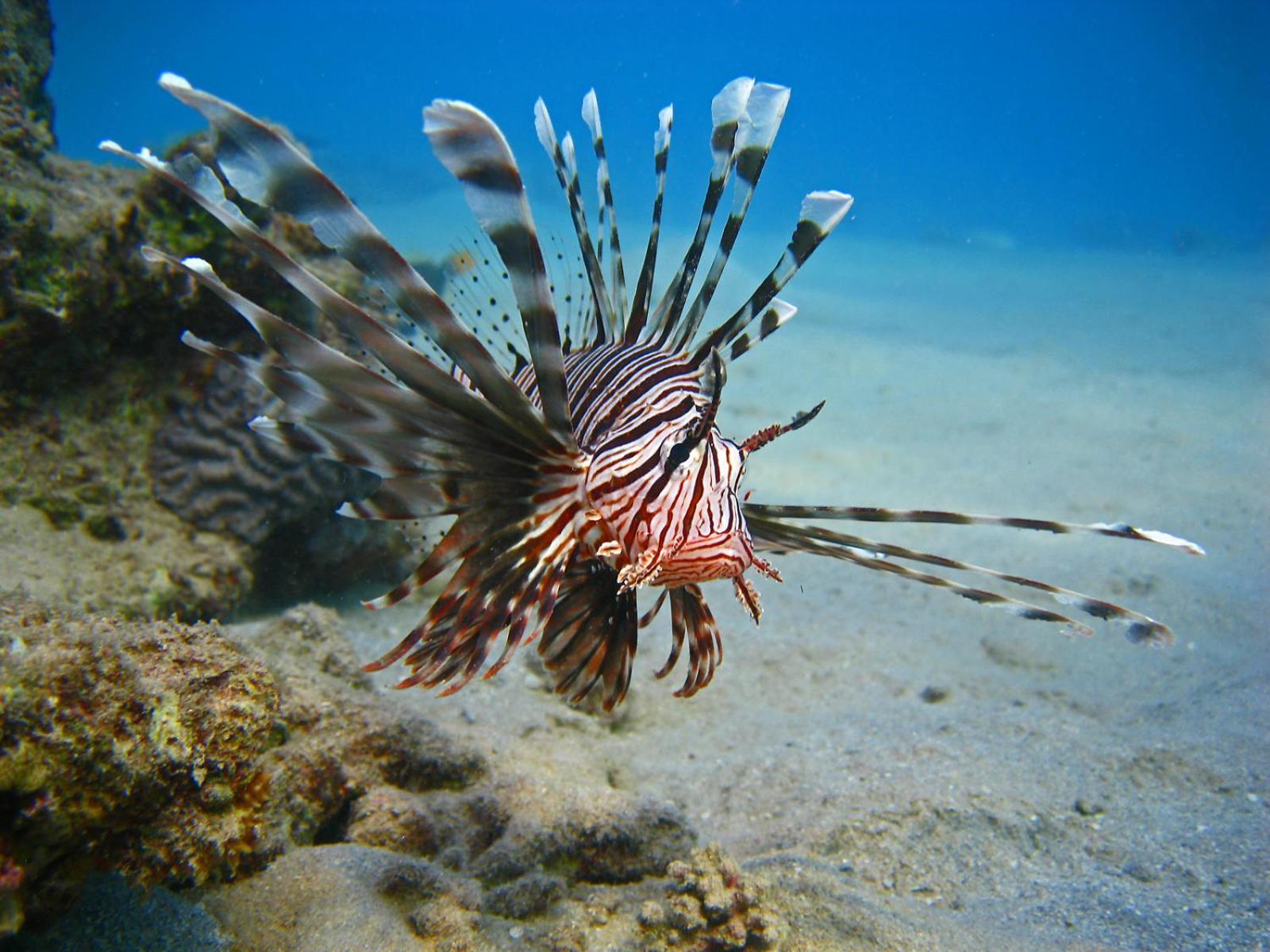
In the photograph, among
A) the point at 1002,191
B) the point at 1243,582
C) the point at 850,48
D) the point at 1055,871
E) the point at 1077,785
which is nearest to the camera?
the point at 1055,871

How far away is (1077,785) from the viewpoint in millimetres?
3521

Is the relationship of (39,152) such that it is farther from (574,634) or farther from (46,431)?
(574,634)

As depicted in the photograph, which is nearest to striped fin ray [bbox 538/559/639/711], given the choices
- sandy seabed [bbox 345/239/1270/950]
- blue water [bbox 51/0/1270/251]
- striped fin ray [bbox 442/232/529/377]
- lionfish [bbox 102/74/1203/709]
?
lionfish [bbox 102/74/1203/709]

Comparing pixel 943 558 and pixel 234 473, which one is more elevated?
pixel 943 558

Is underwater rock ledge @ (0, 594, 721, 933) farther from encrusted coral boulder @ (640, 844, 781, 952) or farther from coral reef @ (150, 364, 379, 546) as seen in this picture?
coral reef @ (150, 364, 379, 546)

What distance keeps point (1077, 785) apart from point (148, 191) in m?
5.90

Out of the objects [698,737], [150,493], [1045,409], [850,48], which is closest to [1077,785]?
[698,737]

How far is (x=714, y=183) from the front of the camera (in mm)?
2670

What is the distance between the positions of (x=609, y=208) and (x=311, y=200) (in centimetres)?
172

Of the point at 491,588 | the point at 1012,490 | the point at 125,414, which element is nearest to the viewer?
the point at 491,588

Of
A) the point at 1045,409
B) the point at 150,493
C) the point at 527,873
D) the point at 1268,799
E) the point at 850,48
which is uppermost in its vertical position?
the point at 850,48

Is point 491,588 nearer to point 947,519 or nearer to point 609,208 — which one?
point 947,519

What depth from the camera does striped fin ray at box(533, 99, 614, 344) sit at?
2.91 metres

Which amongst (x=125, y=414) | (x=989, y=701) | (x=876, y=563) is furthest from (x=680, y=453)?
(x=125, y=414)
